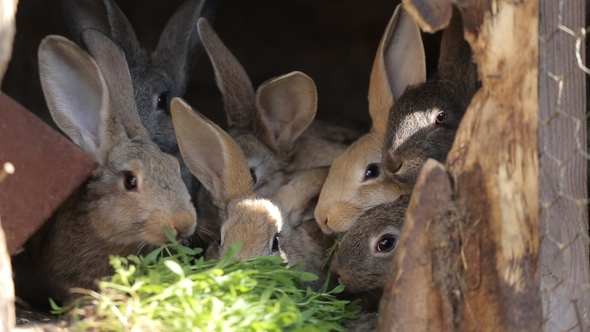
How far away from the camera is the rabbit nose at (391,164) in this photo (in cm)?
303

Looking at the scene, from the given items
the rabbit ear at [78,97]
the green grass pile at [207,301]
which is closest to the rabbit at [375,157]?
the green grass pile at [207,301]

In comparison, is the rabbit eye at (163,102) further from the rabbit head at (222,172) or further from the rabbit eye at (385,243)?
the rabbit eye at (385,243)

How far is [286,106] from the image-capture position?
3820 mm

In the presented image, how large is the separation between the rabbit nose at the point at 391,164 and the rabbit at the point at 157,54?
1.39m

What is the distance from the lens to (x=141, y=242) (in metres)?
3.11

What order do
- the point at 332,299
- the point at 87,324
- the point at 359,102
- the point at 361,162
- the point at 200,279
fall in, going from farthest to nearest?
the point at 359,102 → the point at 361,162 → the point at 332,299 → the point at 200,279 → the point at 87,324

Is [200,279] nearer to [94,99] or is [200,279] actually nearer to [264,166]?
[94,99]

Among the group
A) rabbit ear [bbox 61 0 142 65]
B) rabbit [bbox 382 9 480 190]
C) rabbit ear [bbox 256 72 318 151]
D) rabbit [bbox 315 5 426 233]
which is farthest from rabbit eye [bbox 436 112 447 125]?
rabbit ear [bbox 61 0 142 65]

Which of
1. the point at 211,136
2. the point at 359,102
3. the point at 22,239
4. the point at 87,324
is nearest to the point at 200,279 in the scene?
the point at 87,324

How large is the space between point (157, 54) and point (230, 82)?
30.2 inches

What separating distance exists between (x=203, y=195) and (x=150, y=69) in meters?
0.95

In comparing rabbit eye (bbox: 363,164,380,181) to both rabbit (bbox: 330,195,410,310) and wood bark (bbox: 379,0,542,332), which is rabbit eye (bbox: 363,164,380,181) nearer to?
rabbit (bbox: 330,195,410,310)

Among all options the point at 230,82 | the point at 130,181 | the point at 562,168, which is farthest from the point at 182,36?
the point at 562,168

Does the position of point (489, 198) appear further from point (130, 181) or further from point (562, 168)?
point (130, 181)
